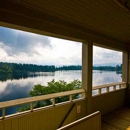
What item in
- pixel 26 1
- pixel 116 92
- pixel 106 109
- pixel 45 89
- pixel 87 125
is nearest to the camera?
pixel 87 125

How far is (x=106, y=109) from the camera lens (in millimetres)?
4195

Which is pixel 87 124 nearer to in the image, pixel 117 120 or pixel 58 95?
pixel 58 95

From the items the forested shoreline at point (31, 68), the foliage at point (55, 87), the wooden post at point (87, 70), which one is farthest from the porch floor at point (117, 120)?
the foliage at point (55, 87)

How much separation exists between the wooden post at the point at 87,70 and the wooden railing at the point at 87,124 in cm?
166

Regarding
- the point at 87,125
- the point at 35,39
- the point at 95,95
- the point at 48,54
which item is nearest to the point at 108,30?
the point at 95,95

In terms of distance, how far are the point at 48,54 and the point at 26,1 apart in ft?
16.7

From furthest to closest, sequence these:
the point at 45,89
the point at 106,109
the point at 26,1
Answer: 1. the point at 45,89
2. the point at 106,109
3. the point at 26,1

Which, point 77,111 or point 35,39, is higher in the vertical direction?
point 35,39

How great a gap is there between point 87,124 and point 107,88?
2.98m

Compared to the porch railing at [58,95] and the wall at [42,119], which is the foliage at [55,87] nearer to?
the porch railing at [58,95]

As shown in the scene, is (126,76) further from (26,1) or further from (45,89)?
(26,1)

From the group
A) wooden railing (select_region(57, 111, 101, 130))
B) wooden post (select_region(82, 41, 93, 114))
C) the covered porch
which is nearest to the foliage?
the covered porch

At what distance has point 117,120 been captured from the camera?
145 inches

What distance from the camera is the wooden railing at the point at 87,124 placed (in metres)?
1.39
